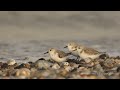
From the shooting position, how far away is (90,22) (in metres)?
12.7

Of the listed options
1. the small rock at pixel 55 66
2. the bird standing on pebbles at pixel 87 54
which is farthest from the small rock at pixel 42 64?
the bird standing on pebbles at pixel 87 54

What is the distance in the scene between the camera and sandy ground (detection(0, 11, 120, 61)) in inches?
460

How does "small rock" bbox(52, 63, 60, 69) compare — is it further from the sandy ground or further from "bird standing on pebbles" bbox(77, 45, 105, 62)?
the sandy ground

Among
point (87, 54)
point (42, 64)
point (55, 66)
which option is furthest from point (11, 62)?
point (87, 54)

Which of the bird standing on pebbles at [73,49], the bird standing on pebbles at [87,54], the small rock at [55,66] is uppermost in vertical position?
the bird standing on pebbles at [73,49]

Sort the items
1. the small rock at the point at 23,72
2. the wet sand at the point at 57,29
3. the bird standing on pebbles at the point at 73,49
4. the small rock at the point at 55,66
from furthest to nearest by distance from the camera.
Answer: the wet sand at the point at 57,29, the bird standing on pebbles at the point at 73,49, the small rock at the point at 55,66, the small rock at the point at 23,72

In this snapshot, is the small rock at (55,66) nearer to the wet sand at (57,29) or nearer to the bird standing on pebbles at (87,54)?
the bird standing on pebbles at (87,54)

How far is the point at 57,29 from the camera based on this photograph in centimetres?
1241

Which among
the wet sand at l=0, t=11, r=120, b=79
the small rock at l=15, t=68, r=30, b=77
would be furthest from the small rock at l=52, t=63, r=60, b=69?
the wet sand at l=0, t=11, r=120, b=79

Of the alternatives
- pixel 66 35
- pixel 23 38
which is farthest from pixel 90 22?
pixel 23 38

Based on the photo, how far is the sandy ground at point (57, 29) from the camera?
11.7 m
